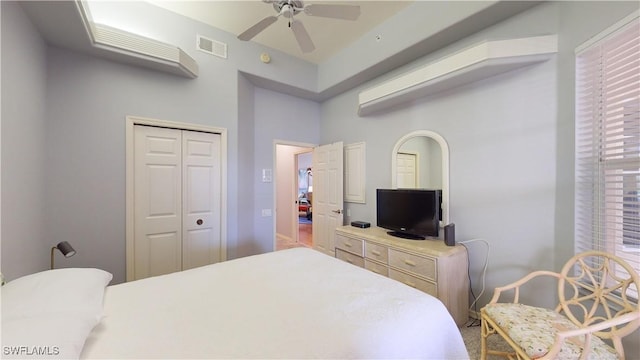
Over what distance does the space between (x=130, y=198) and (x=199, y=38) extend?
6.65 ft

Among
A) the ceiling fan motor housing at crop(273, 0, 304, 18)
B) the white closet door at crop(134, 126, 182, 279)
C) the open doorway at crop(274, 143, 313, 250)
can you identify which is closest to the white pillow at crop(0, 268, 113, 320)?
the white closet door at crop(134, 126, 182, 279)

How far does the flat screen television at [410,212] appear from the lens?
2416 millimetres

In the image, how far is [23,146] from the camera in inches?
67.4

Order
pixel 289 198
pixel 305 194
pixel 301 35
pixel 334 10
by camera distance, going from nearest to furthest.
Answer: pixel 334 10, pixel 301 35, pixel 289 198, pixel 305 194

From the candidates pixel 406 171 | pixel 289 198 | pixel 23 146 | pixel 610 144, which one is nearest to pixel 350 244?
pixel 406 171

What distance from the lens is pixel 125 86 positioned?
2.55 metres

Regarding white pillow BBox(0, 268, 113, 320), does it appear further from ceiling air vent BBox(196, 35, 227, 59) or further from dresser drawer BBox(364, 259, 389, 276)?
ceiling air vent BBox(196, 35, 227, 59)

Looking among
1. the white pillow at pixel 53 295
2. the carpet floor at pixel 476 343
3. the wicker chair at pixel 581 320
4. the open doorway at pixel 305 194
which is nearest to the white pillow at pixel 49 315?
the white pillow at pixel 53 295

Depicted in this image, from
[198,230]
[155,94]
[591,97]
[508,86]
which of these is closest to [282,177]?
[198,230]

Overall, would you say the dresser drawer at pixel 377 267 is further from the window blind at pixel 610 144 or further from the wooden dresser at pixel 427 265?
the window blind at pixel 610 144

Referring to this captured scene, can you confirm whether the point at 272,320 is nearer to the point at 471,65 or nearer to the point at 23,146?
the point at 23,146

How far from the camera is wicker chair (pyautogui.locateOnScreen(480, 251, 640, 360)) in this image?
1.17 m

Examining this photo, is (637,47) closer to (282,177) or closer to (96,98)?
(96,98)

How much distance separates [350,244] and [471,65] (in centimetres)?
220
